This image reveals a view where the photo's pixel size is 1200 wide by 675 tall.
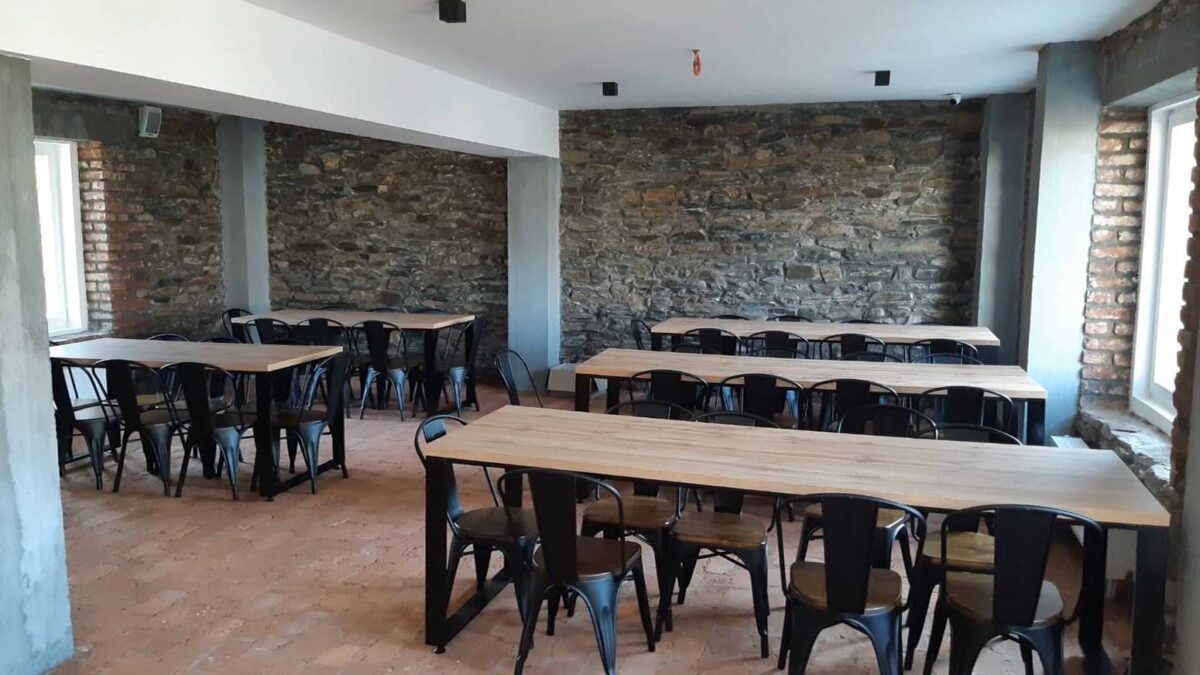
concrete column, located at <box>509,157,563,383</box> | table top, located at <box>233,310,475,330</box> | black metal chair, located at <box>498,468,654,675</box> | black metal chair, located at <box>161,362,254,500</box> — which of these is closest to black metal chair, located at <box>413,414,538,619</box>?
black metal chair, located at <box>498,468,654,675</box>

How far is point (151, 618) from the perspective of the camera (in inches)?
135

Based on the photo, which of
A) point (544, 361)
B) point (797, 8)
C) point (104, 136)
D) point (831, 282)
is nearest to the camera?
point (797, 8)

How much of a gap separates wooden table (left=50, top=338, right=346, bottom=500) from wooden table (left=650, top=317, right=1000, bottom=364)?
250 cm

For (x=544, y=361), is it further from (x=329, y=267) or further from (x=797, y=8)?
(x=797, y=8)

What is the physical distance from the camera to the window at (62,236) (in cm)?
682

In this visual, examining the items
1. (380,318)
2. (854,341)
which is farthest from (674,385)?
(380,318)

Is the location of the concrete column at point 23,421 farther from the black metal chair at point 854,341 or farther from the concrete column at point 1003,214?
the concrete column at point 1003,214

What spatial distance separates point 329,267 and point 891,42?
5885mm

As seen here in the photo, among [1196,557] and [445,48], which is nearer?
[1196,557]

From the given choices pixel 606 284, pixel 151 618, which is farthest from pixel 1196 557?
pixel 606 284

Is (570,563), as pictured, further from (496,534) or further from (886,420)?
(886,420)

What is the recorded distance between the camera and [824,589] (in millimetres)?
2650

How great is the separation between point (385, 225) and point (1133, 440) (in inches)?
262

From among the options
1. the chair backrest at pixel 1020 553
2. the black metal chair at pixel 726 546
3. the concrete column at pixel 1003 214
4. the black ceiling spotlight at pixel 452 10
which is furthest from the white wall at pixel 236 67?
the concrete column at pixel 1003 214
